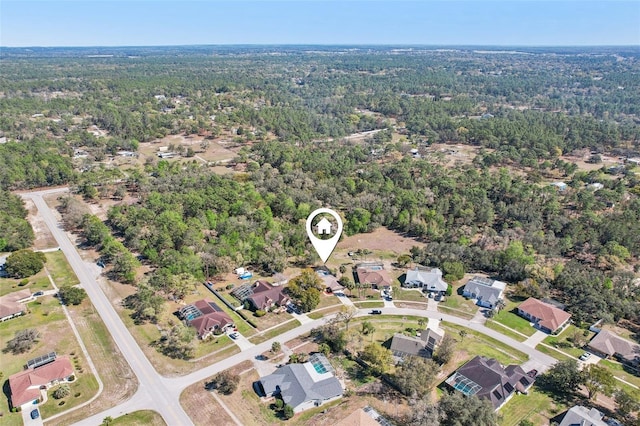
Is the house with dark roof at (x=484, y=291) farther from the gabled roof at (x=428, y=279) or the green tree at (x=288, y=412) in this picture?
the green tree at (x=288, y=412)

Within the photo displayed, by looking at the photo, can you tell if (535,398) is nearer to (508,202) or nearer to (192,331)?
(192,331)

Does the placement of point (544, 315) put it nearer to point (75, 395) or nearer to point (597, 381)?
point (597, 381)

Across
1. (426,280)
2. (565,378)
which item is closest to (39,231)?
(426,280)

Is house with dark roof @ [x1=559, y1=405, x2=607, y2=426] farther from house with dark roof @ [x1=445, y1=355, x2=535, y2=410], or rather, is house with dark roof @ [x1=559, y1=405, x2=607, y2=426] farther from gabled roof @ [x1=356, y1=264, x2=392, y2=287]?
gabled roof @ [x1=356, y1=264, x2=392, y2=287]

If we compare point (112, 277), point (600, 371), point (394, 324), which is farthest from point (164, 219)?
point (600, 371)

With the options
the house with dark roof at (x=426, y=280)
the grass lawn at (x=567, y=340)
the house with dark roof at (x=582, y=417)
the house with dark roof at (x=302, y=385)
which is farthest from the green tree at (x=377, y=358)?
the grass lawn at (x=567, y=340)
